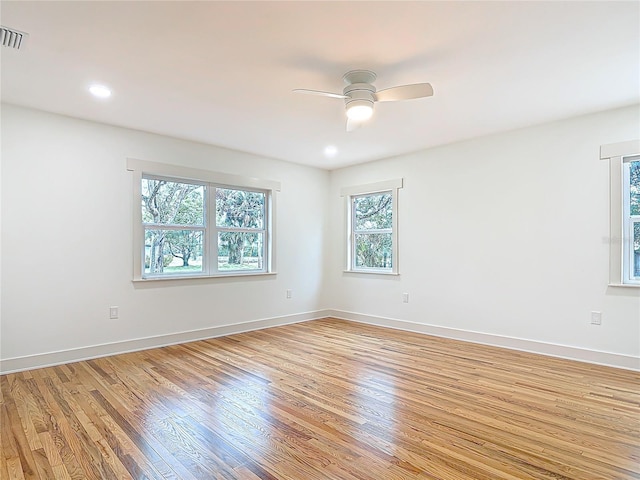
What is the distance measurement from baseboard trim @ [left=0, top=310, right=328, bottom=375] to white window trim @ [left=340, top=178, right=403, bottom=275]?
1.32 metres

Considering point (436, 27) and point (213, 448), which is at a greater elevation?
point (436, 27)

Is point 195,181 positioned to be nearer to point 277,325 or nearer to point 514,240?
point 277,325

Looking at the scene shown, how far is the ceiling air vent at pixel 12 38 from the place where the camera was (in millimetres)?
2299

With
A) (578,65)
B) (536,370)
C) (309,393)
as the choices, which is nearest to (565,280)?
(536,370)

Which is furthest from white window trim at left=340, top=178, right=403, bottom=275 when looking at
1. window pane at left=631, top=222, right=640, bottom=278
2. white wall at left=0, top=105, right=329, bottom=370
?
window pane at left=631, top=222, right=640, bottom=278

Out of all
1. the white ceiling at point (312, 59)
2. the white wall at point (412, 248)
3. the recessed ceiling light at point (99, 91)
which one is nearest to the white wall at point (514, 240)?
the white wall at point (412, 248)

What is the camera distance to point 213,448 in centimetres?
217

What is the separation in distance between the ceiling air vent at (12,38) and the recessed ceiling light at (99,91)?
26.1 inches

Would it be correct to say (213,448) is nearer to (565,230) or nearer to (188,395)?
(188,395)

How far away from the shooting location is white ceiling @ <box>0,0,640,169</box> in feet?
7.05

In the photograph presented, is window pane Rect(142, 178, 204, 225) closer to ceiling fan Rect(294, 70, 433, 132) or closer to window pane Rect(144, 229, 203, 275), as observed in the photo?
window pane Rect(144, 229, 203, 275)

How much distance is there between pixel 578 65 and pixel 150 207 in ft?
14.2

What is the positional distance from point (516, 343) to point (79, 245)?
4.84 meters

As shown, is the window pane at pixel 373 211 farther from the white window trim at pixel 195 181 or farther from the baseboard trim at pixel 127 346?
the baseboard trim at pixel 127 346
